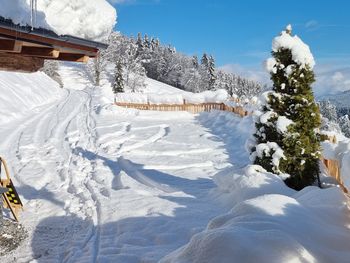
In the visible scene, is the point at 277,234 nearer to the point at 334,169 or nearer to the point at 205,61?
the point at 334,169

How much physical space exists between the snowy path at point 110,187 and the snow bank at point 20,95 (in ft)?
10.8

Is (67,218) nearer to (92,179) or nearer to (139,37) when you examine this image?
(92,179)

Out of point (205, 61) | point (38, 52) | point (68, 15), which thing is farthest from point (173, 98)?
point (205, 61)

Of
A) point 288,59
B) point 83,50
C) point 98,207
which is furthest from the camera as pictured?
point 288,59

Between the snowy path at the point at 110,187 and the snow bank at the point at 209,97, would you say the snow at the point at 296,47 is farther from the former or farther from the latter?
the snow bank at the point at 209,97

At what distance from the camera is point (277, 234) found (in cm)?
432

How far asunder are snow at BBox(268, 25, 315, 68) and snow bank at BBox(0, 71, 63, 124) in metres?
17.8

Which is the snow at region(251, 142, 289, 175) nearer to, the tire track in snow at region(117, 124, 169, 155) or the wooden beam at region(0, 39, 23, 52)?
the wooden beam at region(0, 39, 23, 52)

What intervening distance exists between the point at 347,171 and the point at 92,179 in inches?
332

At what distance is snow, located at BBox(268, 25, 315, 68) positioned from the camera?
10258 millimetres

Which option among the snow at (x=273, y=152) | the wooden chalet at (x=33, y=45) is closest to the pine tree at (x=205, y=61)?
the snow at (x=273, y=152)

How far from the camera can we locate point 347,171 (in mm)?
5719

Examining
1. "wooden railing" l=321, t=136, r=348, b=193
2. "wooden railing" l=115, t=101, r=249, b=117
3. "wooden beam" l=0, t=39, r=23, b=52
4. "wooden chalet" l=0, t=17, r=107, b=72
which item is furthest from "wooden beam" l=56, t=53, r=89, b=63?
"wooden railing" l=115, t=101, r=249, b=117

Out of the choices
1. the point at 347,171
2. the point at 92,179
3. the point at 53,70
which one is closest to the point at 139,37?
the point at 53,70
